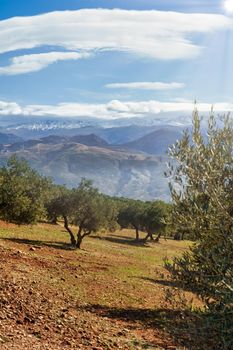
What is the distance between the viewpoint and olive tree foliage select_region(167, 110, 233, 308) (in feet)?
31.0

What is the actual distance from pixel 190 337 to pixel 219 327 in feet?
3.47

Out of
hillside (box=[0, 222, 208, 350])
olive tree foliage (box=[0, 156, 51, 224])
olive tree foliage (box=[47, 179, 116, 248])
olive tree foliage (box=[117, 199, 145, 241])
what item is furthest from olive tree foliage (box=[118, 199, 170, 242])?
hillside (box=[0, 222, 208, 350])

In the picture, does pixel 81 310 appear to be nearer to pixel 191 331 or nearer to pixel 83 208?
pixel 191 331

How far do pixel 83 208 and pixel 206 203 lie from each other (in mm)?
49712

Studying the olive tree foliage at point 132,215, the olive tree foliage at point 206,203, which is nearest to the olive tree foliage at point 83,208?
the olive tree foliage at point 132,215

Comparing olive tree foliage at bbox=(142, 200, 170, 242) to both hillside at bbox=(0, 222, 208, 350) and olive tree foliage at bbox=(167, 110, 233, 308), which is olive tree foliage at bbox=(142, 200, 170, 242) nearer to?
hillside at bbox=(0, 222, 208, 350)

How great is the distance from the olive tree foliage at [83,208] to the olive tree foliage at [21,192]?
Result: 6222 millimetres

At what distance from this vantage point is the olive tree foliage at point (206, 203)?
9.46m

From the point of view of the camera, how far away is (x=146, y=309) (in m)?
28.6

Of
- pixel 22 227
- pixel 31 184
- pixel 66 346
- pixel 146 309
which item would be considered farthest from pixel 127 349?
pixel 22 227

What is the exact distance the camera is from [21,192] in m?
47.9

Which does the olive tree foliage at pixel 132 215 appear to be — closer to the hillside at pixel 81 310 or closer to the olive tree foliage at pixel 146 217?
the olive tree foliage at pixel 146 217

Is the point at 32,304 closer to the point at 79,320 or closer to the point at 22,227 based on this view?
the point at 79,320

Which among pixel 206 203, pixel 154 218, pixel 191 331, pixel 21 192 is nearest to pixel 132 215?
pixel 154 218
